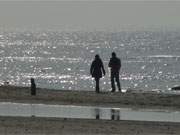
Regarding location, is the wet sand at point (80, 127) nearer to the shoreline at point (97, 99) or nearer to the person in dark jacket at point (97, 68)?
the shoreline at point (97, 99)

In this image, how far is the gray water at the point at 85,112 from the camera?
23.1 metres

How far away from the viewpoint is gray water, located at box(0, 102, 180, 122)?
23.1 meters

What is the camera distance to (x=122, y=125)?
21328mm

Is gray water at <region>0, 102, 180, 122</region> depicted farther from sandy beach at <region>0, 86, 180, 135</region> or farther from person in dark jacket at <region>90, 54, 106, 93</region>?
person in dark jacket at <region>90, 54, 106, 93</region>

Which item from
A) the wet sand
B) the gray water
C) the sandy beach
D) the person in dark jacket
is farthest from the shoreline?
the wet sand

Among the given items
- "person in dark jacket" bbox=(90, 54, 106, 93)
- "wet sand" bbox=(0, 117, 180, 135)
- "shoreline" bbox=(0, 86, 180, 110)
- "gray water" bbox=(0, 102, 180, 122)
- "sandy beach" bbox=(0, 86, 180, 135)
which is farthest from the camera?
"person in dark jacket" bbox=(90, 54, 106, 93)

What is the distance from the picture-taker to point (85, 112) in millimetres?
24266

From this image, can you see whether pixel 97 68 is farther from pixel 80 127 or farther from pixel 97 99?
pixel 80 127

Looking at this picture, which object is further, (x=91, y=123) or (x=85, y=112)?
(x=85, y=112)

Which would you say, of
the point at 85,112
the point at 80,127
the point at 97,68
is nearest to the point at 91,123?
the point at 80,127

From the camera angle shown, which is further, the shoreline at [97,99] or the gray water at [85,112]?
the shoreline at [97,99]

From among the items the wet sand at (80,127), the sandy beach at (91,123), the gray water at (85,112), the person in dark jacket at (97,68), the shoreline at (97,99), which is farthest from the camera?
the person in dark jacket at (97,68)

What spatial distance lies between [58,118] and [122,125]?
215 cm

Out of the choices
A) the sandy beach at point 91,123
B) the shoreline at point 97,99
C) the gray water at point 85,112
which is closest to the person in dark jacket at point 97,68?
the shoreline at point 97,99
